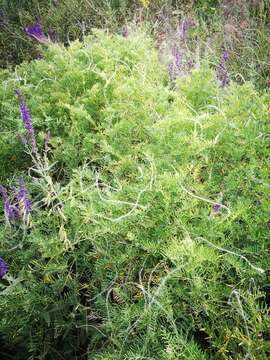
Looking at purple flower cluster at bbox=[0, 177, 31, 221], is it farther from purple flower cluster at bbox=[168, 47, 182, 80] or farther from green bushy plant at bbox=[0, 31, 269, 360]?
purple flower cluster at bbox=[168, 47, 182, 80]

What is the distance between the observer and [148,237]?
1.25m

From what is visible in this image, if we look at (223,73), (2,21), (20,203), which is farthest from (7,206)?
(2,21)

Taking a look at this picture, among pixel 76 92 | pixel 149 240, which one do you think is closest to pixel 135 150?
pixel 149 240

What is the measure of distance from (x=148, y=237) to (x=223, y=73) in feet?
5.12

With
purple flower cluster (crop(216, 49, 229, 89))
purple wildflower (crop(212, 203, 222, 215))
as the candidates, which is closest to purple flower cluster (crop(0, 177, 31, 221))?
purple wildflower (crop(212, 203, 222, 215))

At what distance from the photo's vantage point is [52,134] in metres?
2.02

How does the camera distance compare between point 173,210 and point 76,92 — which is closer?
point 173,210

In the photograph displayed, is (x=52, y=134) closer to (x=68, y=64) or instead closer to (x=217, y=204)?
(x=68, y=64)

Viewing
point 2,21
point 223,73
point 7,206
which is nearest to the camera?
point 7,206

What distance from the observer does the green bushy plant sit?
3.61 feet

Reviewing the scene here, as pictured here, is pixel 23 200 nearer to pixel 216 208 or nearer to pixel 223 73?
pixel 216 208

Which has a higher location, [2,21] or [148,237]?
[148,237]

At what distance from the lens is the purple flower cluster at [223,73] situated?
2220 millimetres

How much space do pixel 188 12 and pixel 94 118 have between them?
8.50 ft
